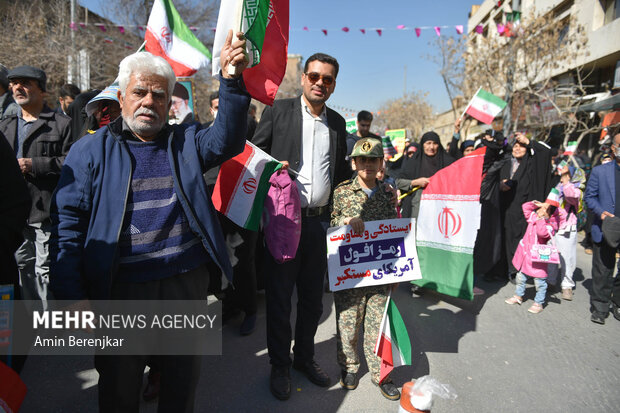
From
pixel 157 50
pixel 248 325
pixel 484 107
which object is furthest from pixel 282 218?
pixel 484 107

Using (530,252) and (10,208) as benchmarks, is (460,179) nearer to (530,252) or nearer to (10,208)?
(530,252)

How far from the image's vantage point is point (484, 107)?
605 centimetres

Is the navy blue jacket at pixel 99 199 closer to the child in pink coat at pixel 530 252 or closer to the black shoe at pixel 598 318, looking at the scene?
the child in pink coat at pixel 530 252

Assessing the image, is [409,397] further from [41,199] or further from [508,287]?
[508,287]

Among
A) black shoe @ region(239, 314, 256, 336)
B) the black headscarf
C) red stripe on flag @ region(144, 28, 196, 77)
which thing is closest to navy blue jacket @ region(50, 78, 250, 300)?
black shoe @ region(239, 314, 256, 336)

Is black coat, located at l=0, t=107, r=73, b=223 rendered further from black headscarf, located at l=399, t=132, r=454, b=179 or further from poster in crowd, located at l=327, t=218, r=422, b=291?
black headscarf, located at l=399, t=132, r=454, b=179

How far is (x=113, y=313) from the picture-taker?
173 cm

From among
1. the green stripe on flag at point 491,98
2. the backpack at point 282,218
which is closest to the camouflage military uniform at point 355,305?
the backpack at point 282,218

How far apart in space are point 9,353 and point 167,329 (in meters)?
0.95

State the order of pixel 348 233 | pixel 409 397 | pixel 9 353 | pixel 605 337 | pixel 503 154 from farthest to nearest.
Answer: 1. pixel 503 154
2. pixel 605 337
3. pixel 348 233
4. pixel 9 353
5. pixel 409 397

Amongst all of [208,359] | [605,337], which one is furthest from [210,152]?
[605,337]

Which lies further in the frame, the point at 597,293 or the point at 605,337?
the point at 597,293

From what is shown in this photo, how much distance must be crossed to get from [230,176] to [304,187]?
538 mm

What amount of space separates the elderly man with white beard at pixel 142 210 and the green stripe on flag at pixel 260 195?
0.76 meters
